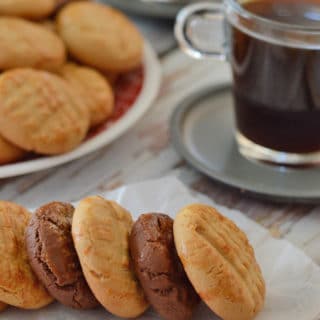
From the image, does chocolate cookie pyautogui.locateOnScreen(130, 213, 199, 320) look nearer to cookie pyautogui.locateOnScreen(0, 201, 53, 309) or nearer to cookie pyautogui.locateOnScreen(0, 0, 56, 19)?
cookie pyautogui.locateOnScreen(0, 201, 53, 309)

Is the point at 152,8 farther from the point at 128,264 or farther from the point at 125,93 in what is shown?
the point at 128,264

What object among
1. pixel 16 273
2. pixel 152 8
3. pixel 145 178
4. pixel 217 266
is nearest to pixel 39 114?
pixel 145 178

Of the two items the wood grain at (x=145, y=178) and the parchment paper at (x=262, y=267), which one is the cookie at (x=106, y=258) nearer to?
the parchment paper at (x=262, y=267)

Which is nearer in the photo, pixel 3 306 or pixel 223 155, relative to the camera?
pixel 3 306

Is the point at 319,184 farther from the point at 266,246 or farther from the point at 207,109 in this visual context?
the point at 207,109

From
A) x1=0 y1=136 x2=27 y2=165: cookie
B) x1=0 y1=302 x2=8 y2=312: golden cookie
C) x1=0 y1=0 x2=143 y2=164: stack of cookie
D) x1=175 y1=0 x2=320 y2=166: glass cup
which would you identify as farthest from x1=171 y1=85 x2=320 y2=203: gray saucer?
x1=0 y1=302 x2=8 y2=312: golden cookie

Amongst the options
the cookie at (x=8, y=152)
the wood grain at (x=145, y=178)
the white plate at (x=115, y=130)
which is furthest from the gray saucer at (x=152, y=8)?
the cookie at (x=8, y=152)

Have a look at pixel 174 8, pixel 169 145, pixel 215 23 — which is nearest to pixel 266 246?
pixel 169 145
